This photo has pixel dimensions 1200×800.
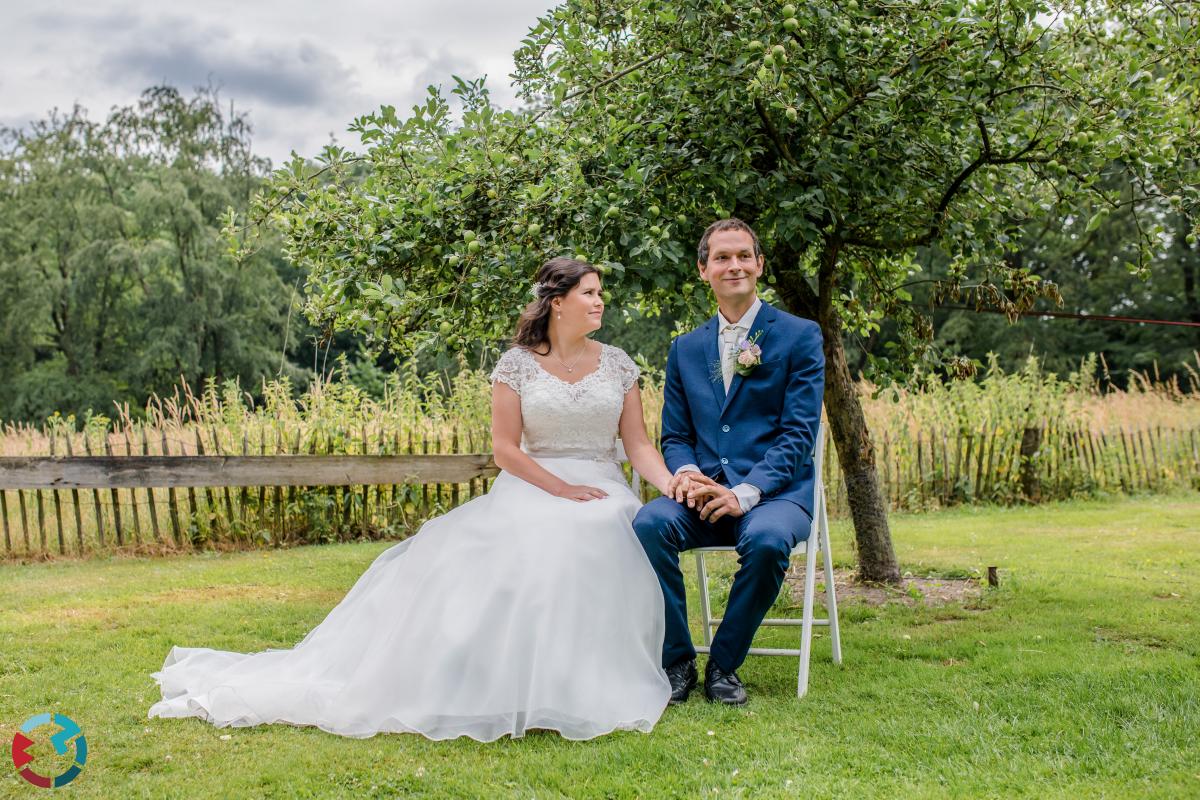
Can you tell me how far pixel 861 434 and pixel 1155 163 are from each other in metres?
2.28

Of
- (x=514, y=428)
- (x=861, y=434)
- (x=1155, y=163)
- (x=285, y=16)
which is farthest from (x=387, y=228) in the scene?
(x=285, y=16)

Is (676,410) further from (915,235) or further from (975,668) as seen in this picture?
(915,235)

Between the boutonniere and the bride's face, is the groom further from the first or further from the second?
the bride's face

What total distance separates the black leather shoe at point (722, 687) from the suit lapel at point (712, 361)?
1.17 meters

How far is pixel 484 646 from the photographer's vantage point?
375 centimetres

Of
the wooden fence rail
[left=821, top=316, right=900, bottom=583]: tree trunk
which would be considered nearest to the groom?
[left=821, top=316, right=900, bottom=583]: tree trunk

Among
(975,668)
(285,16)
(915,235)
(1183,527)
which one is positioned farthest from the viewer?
(1183,527)

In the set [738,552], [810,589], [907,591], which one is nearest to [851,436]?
[907,591]

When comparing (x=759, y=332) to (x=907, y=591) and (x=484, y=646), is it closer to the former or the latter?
(x=484, y=646)

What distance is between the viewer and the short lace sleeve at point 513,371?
4.64 meters

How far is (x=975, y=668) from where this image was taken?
4367 millimetres

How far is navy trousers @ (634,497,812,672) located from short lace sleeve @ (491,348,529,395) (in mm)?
878

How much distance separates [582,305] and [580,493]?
2.84 ft

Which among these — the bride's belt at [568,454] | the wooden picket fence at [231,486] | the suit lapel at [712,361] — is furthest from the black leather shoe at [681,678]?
the wooden picket fence at [231,486]
